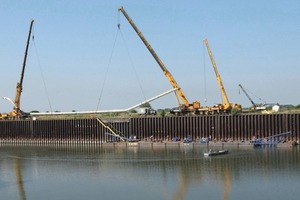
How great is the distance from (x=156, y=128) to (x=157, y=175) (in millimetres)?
31893

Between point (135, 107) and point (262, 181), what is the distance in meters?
53.6

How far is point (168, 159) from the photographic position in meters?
52.5

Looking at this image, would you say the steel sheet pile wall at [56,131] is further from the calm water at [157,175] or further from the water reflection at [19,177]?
the water reflection at [19,177]

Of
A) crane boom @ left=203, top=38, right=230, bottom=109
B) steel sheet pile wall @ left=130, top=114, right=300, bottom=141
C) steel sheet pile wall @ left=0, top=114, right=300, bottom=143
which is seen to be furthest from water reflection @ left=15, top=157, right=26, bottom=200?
crane boom @ left=203, top=38, right=230, bottom=109

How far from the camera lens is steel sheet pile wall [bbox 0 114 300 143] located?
64688 mm

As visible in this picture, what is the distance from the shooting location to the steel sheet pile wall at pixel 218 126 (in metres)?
63.8

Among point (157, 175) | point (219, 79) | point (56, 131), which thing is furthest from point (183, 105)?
point (157, 175)

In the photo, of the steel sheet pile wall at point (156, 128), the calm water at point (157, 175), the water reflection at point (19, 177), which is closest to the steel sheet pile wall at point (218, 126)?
the steel sheet pile wall at point (156, 128)

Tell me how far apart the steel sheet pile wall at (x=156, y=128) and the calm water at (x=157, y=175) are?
277 inches

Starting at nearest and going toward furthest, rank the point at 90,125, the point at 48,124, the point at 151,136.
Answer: the point at 151,136, the point at 90,125, the point at 48,124

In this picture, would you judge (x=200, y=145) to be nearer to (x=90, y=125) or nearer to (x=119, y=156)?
(x=119, y=156)

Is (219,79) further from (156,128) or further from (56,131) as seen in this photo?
(56,131)

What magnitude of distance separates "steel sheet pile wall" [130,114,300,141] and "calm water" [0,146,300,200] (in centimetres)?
659

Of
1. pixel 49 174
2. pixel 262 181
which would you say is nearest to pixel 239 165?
pixel 262 181
